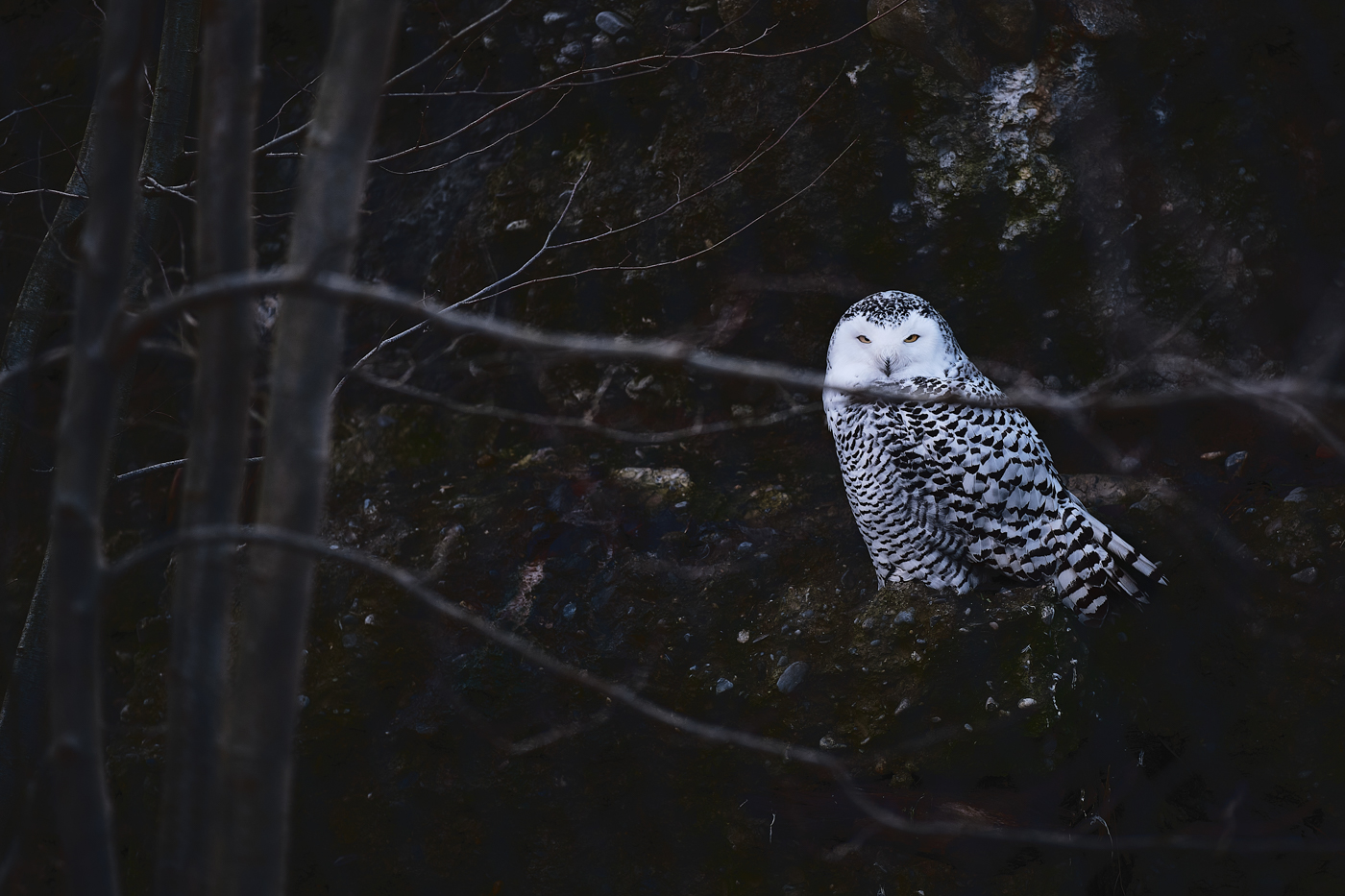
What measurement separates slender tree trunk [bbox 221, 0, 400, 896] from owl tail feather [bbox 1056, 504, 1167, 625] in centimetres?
207

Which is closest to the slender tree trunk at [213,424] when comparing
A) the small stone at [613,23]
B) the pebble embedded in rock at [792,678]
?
the pebble embedded in rock at [792,678]

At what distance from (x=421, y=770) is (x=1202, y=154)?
9.46ft

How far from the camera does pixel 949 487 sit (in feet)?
8.50

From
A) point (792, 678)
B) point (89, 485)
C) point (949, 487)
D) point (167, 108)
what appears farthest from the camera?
point (949, 487)

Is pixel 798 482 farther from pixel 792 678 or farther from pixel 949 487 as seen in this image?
pixel 792 678

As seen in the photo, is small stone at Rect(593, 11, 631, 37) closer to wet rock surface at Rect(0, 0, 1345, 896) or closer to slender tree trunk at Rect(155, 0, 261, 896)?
wet rock surface at Rect(0, 0, 1345, 896)

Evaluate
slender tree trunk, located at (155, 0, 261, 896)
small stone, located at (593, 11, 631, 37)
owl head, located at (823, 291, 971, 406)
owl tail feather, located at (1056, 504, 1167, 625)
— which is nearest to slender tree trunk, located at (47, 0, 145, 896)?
slender tree trunk, located at (155, 0, 261, 896)

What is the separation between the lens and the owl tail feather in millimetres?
2461

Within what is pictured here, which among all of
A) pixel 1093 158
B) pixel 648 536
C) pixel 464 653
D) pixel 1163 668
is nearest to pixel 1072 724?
pixel 1163 668

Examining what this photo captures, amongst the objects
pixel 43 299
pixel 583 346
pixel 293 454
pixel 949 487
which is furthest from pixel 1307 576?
pixel 43 299

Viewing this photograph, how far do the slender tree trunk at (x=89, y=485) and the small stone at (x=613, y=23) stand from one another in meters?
2.35

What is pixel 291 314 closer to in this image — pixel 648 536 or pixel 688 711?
pixel 688 711

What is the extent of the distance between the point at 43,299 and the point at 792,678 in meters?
1.96

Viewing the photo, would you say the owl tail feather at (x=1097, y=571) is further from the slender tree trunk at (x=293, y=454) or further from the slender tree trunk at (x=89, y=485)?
the slender tree trunk at (x=89, y=485)
